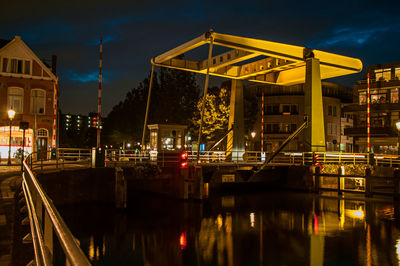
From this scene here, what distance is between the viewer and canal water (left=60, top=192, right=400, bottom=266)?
12271 mm

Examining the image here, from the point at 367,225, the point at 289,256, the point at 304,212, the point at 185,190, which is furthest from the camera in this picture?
the point at 185,190

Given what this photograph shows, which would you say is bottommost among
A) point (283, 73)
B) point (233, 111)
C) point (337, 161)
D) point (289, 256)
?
point (289, 256)

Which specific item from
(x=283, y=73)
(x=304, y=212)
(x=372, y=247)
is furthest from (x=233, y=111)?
(x=372, y=247)

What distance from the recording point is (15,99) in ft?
89.4

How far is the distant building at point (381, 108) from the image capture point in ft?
127

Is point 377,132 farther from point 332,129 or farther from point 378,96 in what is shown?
point 332,129

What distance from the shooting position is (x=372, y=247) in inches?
523

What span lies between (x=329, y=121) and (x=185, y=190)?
30985 mm

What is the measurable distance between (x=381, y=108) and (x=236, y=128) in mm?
20224

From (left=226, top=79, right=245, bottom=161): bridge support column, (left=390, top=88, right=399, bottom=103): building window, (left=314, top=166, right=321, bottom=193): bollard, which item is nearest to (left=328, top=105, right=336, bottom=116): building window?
(left=390, top=88, right=399, bottom=103): building window

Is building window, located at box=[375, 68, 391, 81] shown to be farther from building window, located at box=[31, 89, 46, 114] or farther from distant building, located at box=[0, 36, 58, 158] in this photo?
building window, located at box=[31, 89, 46, 114]

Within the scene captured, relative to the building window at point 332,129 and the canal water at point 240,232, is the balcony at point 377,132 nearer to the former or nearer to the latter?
the building window at point 332,129

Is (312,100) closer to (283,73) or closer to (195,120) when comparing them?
(283,73)

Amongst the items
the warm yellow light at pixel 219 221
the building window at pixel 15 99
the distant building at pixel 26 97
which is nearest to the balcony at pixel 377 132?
the warm yellow light at pixel 219 221
